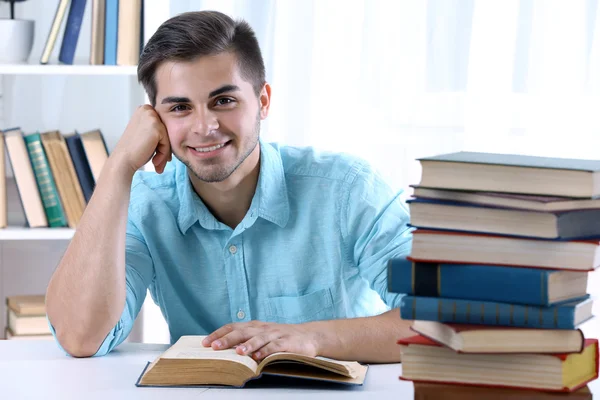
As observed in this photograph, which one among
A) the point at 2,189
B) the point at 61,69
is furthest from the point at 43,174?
the point at 61,69

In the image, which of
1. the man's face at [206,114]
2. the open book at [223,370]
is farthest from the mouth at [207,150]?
the open book at [223,370]

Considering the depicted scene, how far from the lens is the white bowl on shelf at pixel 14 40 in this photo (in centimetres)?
247

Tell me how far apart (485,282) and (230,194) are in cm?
84

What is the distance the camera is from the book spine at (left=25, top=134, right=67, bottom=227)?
8.14 ft

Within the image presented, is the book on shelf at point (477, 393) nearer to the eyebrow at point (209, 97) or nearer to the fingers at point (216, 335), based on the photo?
the fingers at point (216, 335)

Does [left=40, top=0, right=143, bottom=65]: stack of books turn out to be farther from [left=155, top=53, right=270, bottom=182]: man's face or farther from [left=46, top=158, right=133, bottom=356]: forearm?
[left=46, top=158, right=133, bottom=356]: forearm

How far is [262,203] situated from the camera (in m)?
1.70

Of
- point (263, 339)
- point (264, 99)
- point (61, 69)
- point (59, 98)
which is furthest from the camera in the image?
point (59, 98)

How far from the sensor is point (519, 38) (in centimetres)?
259

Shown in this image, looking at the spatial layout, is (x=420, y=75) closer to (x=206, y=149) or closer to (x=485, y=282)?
(x=206, y=149)

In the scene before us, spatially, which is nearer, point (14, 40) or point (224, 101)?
point (224, 101)

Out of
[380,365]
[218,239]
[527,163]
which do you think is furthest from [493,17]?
A: [527,163]

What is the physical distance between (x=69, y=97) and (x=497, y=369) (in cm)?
208

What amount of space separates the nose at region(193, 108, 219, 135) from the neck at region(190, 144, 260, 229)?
0.43 feet
